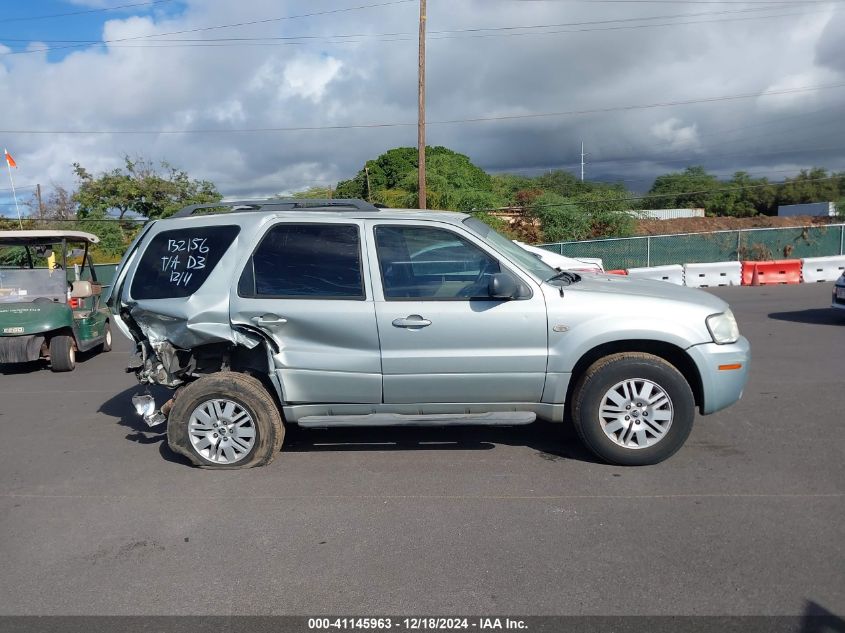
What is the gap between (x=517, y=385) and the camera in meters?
5.06

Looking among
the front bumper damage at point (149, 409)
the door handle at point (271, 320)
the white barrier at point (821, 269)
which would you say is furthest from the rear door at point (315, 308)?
the white barrier at point (821, 269)

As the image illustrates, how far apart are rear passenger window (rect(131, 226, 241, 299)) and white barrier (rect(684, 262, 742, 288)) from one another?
1810cm

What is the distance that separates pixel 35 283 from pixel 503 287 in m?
8.55

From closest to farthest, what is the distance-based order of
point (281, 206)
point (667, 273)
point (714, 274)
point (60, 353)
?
point (281, 206)
point (60, 353)
point (667, 273)
point (714, 274)

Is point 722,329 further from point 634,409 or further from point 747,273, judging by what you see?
point 747,273

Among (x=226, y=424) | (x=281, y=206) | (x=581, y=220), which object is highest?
(x=581, y=220)

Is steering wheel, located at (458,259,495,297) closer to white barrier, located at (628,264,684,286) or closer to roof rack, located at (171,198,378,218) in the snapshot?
roof rack, located at (171,198,378,218)

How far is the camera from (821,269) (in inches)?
814

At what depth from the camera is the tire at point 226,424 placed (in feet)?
17.0

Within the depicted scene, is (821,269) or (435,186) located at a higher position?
(435,186)

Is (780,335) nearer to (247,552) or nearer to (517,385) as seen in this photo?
(517,385)

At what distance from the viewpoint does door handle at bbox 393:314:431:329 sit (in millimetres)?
4984

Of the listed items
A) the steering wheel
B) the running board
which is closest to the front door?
the steering wheel

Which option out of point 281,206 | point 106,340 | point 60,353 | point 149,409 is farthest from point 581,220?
point 149,409
